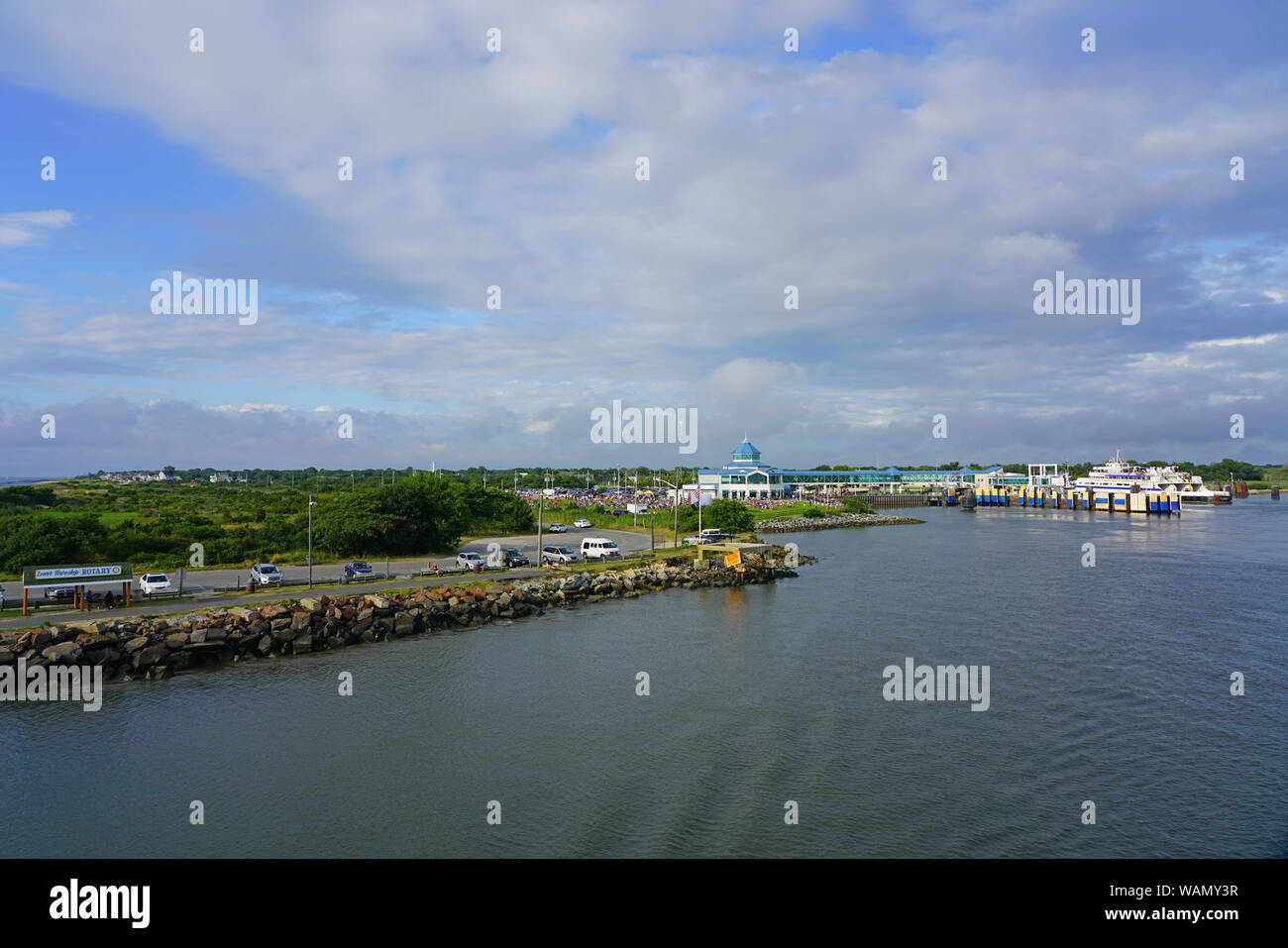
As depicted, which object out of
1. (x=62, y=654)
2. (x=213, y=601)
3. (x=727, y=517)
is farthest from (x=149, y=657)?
(x=727, y=517)

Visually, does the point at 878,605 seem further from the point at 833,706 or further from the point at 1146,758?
the point at 1146,758

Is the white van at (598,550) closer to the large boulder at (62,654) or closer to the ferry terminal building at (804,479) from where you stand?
the large boulder at (62,654)

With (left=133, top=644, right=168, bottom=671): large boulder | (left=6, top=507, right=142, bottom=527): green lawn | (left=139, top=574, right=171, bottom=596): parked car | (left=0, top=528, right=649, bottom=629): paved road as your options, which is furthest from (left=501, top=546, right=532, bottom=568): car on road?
(left=6, top=507, right=142, bottom=527): green lawn

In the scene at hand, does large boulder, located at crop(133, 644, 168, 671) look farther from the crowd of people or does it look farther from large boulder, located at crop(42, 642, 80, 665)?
the crowd of people

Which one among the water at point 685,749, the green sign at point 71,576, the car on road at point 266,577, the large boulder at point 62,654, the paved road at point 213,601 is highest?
the green sign at point 71,576

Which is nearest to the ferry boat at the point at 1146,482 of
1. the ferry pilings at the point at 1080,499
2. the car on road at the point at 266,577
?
the ferry pilings at the point at 1080,499

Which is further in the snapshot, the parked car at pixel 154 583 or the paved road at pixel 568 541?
the paved road at pixel 568 541
